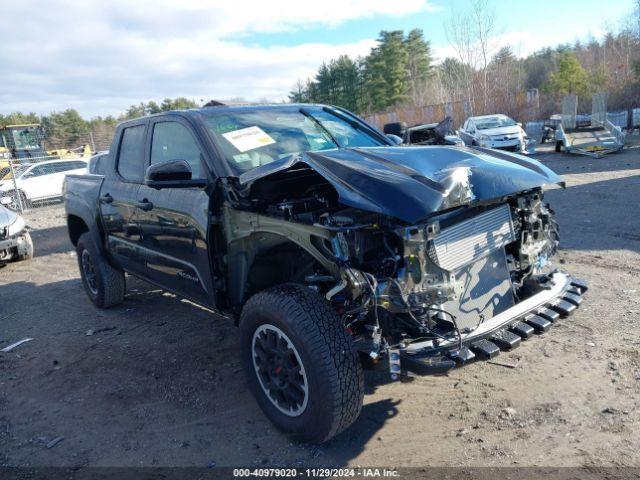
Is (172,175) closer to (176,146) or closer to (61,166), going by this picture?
(176,146)

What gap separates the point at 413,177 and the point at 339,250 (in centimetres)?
59

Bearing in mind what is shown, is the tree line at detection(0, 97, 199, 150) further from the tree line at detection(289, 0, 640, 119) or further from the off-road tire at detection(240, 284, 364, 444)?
the off-road tire at detection(240, 284, 364, 444)

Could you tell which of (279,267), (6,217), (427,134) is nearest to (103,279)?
(279,267)

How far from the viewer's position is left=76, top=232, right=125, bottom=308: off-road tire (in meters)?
5.69

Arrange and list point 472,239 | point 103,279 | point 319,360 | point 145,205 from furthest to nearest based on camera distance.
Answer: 1. point 103,279
2. point 145,205
3. point 472,239
4. point 319,360

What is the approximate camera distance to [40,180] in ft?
60.1

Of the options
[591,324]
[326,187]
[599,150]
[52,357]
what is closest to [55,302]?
[52,357]

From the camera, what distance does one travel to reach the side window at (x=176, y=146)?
376 cm

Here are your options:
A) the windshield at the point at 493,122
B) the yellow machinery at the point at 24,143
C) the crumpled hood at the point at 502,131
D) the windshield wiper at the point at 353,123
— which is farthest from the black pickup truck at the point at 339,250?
the yellow machinery at the point at 24,143

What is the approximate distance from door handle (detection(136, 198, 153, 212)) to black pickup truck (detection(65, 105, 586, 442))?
0.06ft

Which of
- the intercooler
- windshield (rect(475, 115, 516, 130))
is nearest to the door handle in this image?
the intercooler

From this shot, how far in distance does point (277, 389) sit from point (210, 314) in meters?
2.55

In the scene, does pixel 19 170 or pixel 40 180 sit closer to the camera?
pixel 40 180

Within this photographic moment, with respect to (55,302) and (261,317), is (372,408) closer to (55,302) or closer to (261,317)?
(261,317)
